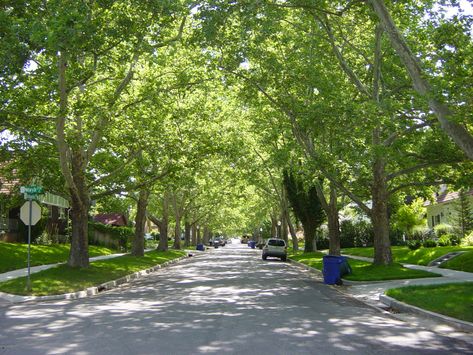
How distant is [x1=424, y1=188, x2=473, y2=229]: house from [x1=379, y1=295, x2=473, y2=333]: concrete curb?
83.9 feet

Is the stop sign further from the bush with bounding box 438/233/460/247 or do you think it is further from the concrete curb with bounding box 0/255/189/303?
the bush with bounding box 438/233/460/247

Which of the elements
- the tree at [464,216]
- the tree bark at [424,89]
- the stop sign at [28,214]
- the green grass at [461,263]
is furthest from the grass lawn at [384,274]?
the tree at [464,216]

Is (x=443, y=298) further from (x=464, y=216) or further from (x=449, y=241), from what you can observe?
(x=464, y=216)

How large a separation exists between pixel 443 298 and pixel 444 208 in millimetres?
34747

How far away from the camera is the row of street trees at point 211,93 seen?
1519cm

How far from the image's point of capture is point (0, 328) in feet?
32.0

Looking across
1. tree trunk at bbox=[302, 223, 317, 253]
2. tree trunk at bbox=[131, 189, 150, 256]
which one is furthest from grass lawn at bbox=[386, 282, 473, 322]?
tree trunk at bbox=[302, 223, 317, 253]

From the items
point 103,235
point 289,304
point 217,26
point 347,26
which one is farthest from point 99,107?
point 103,235

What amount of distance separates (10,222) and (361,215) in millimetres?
31716

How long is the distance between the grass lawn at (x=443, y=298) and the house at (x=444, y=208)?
23.9 m

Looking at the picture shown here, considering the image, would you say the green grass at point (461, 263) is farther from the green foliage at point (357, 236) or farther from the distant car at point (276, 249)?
the green foliage at point (357, 236)

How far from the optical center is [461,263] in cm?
2270

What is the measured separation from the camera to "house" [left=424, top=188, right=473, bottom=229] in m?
39.1

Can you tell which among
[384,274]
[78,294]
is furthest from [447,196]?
[78,294]
